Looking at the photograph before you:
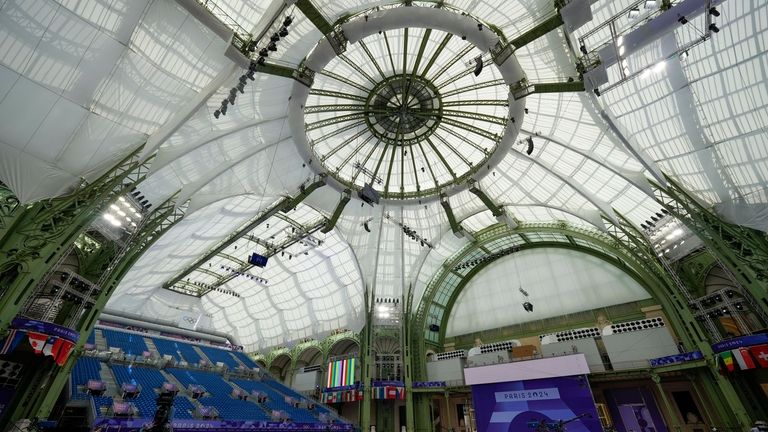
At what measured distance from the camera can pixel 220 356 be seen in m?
44.4

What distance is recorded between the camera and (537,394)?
2664 centimetres

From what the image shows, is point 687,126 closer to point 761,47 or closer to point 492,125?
point 761,47

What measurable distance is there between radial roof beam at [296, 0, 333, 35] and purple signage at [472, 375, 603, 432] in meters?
29.9

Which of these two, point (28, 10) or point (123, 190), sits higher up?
point (28, 10)

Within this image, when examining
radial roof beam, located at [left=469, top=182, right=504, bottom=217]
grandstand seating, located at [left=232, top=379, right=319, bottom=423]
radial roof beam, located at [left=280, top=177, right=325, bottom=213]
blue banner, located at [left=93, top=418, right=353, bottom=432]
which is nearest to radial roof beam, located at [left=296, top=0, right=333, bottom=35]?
radial roof beam, located at [left=280, top=177, right=325, bottom=213]

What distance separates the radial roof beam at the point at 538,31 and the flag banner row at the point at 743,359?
881 inches

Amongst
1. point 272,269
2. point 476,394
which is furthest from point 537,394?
point 272,269

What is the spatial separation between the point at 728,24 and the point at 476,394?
97.8 ft

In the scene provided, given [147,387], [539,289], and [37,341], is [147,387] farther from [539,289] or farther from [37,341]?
[539,289]

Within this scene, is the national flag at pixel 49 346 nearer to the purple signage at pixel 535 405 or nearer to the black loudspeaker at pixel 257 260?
the black loudspeaker at pixel 257 260

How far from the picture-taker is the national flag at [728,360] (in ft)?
67.2

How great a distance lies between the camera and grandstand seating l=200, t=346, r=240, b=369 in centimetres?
4283

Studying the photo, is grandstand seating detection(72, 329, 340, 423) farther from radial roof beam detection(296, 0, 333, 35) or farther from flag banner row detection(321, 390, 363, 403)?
radial roof beam detection(296, 0, 333, 35)


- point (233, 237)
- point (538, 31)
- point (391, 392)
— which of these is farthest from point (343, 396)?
point (538, 31)
